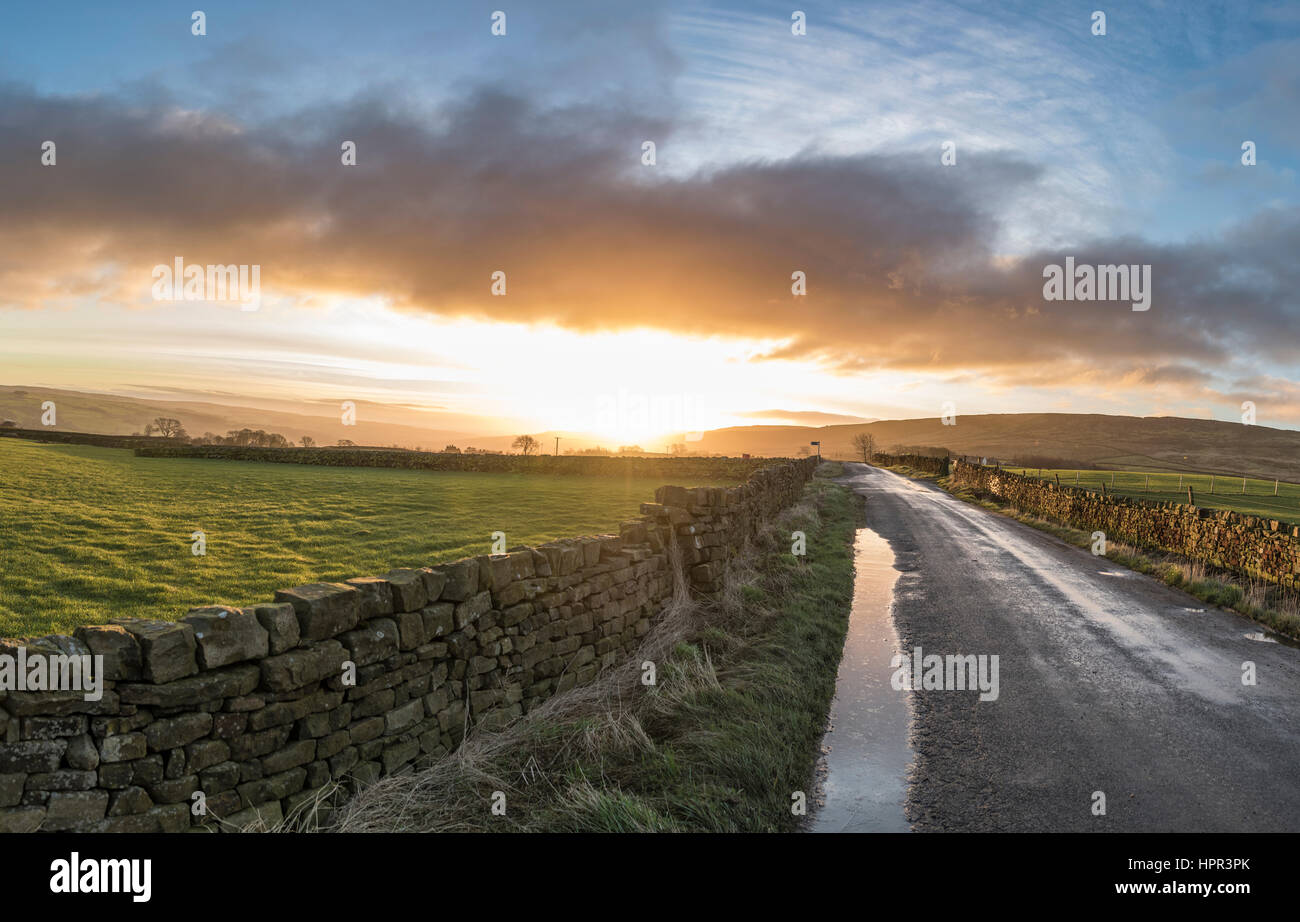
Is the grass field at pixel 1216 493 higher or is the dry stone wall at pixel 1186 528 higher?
the dry stone wall at pixel 1186 528

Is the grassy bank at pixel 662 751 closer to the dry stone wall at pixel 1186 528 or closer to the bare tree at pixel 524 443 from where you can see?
the dry stone wall at pixel 1186 528

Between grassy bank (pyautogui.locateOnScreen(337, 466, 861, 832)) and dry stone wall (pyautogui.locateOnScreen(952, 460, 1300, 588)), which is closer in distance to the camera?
grassy bank (pyautogui.locateOnScreen(337, 466, 861, 832))

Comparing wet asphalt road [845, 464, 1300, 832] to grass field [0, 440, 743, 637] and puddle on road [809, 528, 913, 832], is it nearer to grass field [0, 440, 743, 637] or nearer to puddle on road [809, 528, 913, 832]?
puddle on road [809, 528, 913, 832]

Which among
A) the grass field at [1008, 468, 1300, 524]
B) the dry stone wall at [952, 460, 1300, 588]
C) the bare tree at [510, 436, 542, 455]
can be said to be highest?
the bare tree at [510, 436, 542, 455]

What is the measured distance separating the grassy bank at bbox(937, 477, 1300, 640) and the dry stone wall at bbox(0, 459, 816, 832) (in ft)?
40.1

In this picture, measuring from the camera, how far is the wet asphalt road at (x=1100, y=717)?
17.6ft

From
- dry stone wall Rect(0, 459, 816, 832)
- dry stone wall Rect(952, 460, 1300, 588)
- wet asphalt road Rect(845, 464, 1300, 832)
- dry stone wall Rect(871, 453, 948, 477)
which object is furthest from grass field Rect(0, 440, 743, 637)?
dry stone wall Rect(871, 453, 948, 477)

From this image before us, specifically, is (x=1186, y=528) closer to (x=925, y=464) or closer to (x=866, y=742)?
(x=866, y=742)

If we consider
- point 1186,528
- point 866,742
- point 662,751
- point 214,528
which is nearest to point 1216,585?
point 1186,528

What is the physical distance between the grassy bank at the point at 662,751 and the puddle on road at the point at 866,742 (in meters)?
0.20

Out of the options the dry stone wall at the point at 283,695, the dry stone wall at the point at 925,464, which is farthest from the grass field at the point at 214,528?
the dry stone wall at the point at 925,464

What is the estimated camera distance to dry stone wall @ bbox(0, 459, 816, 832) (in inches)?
163

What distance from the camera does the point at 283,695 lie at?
4.99m
